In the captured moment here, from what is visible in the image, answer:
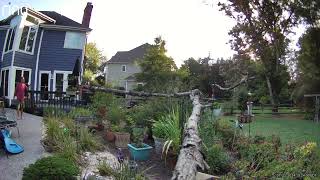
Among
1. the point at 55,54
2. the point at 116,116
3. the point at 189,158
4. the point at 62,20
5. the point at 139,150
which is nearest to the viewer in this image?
the point at 189,158

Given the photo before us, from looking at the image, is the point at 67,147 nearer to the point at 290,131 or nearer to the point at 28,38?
the point at 290,131

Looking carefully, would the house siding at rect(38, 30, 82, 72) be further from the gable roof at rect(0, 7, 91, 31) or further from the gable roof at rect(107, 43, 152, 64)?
the gable roof at rect(107, 43, 152, 64)

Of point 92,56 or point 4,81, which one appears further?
point 92,56

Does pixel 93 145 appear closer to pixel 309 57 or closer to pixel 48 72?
pixel 48 72

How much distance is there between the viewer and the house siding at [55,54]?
2338cm

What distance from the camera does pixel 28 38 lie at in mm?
22203

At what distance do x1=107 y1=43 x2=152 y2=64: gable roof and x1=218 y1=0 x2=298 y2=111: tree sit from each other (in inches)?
949

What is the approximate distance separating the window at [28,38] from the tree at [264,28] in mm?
→ 17402

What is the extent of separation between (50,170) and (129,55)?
2069 inches

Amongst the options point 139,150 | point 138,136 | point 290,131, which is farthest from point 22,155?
point 290,131

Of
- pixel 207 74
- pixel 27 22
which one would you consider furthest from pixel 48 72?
pixel 207 74

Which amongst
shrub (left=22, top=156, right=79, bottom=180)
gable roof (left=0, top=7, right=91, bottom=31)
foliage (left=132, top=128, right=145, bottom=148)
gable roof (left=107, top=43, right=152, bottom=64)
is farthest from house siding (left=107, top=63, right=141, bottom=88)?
shrub (left=22, top=156, right=79, bottom=180)

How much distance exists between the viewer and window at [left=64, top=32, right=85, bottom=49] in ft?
78.5

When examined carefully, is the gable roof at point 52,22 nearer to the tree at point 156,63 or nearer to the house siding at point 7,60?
the house siding at point 7,60
